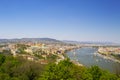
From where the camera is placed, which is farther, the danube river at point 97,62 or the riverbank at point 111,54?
the riverbank at point 111,54

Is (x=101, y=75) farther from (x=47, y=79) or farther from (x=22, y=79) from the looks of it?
(x=22, y=79)

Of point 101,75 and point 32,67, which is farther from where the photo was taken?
point 32,67

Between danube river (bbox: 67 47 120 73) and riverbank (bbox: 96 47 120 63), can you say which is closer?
danube river (bbox: 67 47 120 73)

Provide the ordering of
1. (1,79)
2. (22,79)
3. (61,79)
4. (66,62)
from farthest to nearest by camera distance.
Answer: (66,62) → (22,79) → (1,79) → (61,79)

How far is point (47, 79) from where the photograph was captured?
14.9m

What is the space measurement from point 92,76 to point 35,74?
6.34m

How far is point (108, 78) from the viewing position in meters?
14.7

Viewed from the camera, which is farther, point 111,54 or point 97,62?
point 111,54

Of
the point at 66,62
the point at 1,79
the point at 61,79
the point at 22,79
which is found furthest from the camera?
the point at 66,62

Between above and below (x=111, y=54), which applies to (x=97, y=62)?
below

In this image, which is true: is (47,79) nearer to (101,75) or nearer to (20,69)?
(101,75)

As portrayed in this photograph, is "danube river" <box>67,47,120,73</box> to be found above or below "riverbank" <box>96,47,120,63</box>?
below

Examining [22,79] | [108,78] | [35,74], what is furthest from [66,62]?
[108,78]

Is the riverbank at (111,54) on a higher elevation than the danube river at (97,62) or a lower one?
higher
